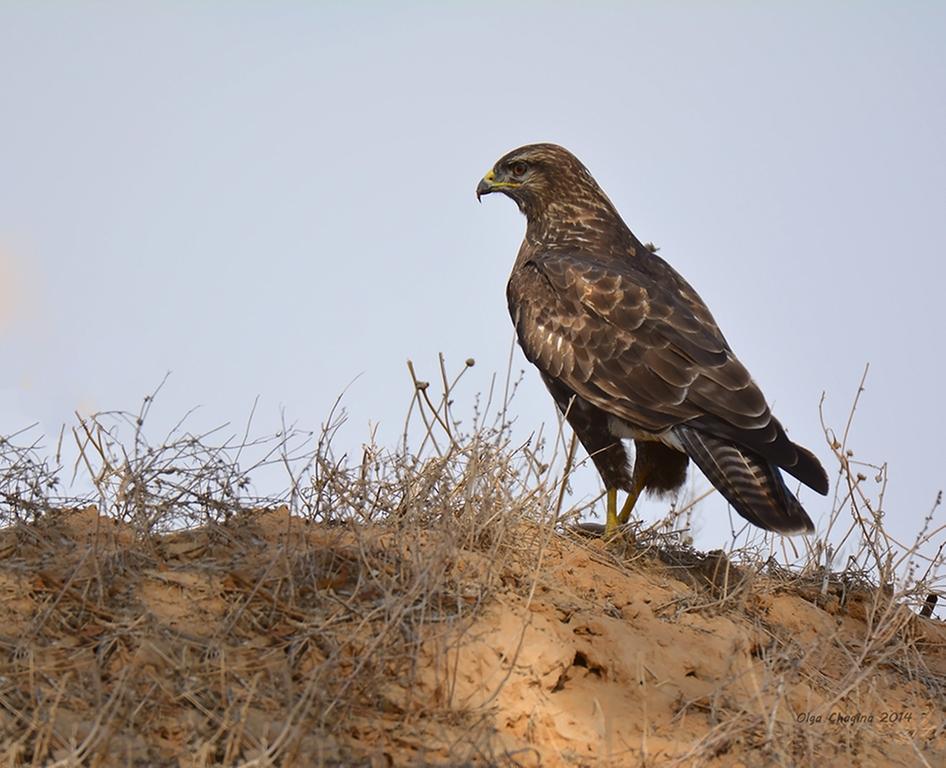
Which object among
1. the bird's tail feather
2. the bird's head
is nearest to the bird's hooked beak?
the bird's head

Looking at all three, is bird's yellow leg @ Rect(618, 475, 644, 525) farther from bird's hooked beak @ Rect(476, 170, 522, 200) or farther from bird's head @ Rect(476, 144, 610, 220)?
bird's hooked beak @ Rect(476, 170, 522, 200)

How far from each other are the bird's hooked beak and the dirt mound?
2929 mm

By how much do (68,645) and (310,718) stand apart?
935 millimetres

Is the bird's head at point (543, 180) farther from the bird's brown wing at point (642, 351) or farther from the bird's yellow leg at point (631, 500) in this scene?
the bird's yellow leg at point (631, 500)

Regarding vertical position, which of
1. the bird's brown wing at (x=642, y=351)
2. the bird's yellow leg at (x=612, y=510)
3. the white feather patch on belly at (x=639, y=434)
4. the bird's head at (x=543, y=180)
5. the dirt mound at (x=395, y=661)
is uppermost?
the bird's head at (x=543, y=180)

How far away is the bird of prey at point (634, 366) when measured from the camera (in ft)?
19.1

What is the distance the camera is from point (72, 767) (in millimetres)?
3570

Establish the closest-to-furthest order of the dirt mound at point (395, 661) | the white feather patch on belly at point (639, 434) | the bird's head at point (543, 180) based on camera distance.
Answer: the dirt mound at point (395, 661) < the white feather patch on belly at point (639, 434) < the bird's head at point (543, 180)

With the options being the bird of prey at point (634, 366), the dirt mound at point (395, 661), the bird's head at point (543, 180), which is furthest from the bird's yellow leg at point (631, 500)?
the bird's head at point (543, 180)

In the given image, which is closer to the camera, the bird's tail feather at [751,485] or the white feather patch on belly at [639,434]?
the bird's tail feather at [751,485]

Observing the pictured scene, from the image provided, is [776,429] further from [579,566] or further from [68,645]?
[68,645]

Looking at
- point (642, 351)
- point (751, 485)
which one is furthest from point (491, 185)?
point (751, 485)

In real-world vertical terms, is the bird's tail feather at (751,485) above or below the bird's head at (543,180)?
below

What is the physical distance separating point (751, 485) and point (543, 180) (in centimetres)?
267
